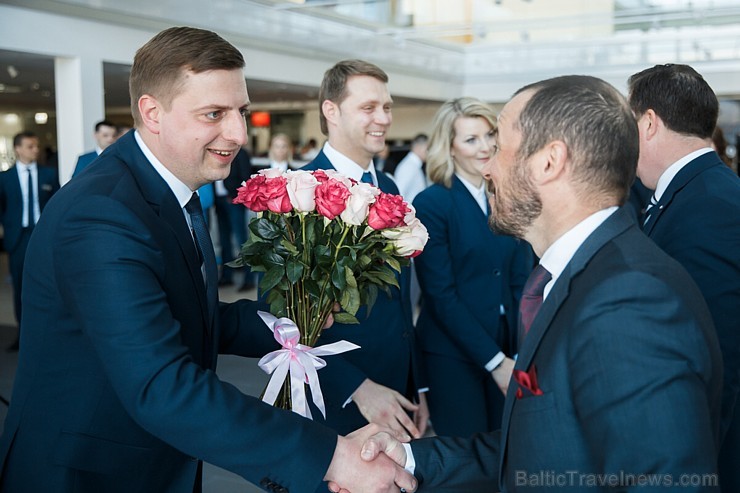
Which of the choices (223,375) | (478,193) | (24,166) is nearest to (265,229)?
(478,193)

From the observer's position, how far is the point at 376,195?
189 cm

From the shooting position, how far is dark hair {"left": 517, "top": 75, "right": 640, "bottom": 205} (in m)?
1.34

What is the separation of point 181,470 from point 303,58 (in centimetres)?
1135

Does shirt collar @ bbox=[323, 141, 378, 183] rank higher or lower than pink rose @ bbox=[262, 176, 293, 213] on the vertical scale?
higher

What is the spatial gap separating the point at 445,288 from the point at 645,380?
1.80 metres

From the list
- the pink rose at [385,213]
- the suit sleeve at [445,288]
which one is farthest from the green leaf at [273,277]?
the suit sleeve at [445,288]

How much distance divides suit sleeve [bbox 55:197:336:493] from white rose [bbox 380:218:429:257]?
0.55 metres

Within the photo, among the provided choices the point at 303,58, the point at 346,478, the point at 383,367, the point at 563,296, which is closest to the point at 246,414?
the point at 346,478

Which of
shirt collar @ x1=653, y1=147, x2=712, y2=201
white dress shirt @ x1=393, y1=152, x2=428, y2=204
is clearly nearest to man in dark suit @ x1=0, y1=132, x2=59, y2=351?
white dress shirt @ x1=393, y1=152, x2=428, y2=204

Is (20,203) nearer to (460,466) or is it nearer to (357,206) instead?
(357,206)

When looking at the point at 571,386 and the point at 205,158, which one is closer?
the point at 571,386

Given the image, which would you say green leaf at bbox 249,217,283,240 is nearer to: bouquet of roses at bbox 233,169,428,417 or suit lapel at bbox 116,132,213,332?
bouquet of roses at bbox 233,169,428,417

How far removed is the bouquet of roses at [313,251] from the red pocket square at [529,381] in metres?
0.58

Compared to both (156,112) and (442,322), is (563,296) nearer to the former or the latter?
(156,112)
